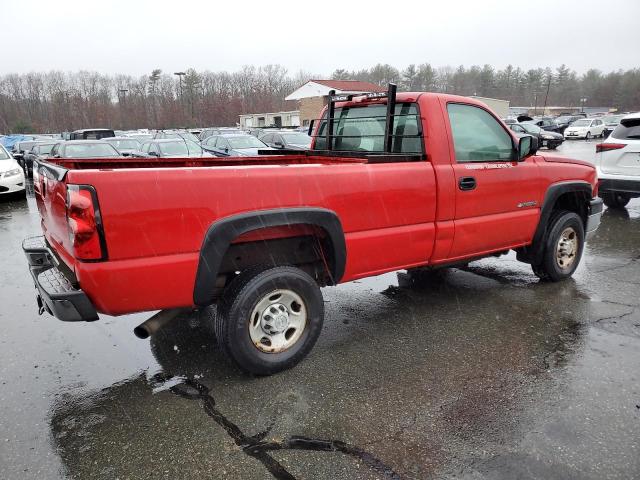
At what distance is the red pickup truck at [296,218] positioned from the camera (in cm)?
275

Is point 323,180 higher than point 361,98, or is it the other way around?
point 361,98

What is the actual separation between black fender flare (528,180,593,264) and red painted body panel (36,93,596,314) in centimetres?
9

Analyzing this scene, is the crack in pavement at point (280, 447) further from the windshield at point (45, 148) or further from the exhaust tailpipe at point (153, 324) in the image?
the windshield at point (45, 148)

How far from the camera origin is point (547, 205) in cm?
496

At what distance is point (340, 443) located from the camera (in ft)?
8.88

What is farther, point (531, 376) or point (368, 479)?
point (531, 376)

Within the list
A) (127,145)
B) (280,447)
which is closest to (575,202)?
(280,447)

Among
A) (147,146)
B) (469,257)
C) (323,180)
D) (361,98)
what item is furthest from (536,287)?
(147,146)

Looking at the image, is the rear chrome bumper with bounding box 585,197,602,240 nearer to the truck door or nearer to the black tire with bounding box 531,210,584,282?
the black tire with bounding box 531,210,584,282

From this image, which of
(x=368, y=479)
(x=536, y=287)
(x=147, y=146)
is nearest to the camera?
(x=368, y=479)

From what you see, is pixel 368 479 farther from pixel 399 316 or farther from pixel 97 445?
pixel 399 316

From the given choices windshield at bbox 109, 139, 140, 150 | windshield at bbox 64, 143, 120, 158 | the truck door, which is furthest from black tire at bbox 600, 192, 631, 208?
windshield at bbox 109, 139, 140, 150

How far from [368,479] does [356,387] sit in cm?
91

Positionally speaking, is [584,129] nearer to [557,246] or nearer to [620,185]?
[620,185]
